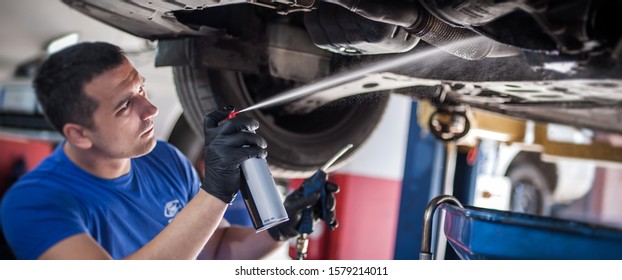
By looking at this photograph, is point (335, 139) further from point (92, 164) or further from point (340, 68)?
point (92, 164)

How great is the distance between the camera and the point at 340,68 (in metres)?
1.20

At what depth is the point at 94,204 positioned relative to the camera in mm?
1026

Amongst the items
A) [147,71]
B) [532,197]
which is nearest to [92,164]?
[147,71]

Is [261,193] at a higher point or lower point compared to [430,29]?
lower

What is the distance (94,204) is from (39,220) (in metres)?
0.08

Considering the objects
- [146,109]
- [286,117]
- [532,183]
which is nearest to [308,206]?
[286,117]

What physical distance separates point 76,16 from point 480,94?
2.36 ft

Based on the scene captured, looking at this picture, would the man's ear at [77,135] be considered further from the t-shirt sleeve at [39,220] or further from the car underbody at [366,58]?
the car underbody at [366,58]

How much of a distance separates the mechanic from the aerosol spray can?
0.6 inches

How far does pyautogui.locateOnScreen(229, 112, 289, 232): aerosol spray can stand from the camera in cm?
96

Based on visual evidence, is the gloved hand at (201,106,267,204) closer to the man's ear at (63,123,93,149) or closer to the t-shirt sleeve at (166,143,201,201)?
the t-shirt sleeve at (166,143,201,201)

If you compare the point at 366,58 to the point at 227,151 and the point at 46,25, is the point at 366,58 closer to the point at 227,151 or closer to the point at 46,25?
the point at 227,151

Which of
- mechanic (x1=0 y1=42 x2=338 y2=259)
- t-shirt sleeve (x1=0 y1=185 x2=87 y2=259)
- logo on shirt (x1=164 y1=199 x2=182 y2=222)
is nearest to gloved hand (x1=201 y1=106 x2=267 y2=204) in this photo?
mechanic (x1=0 y1=42 x2=338 y2=259)

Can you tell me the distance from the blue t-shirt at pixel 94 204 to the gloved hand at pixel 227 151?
87 millimetres
